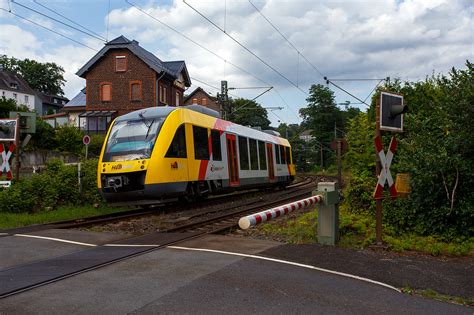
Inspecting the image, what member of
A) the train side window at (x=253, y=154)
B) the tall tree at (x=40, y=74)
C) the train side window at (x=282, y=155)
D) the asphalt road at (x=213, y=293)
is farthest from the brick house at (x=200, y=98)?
the asphalt road at (x=213, y=293)

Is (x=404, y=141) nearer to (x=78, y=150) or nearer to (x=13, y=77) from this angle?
(x=78, y=150)

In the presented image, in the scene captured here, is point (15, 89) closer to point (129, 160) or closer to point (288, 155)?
point (288, 155)

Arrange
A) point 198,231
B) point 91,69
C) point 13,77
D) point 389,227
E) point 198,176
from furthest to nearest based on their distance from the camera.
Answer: point 13,77 < point 91,69 < point 198,176 < point 198,231 < point 389,227

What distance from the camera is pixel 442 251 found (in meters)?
7.96

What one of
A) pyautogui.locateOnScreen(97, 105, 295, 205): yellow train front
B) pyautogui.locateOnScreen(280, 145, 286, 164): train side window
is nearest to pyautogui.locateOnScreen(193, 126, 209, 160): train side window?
pyautogui.locateOnScreen(97, 105, 295, 205): yellow train front

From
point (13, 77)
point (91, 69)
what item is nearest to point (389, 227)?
point (91, 69)

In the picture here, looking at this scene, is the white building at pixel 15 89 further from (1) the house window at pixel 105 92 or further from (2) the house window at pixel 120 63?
(2) the house window at pixel 120 63

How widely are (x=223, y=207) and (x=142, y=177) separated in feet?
11.4

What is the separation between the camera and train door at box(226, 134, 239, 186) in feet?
56.6

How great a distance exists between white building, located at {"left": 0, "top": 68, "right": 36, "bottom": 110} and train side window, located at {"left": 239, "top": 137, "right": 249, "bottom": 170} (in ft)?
211

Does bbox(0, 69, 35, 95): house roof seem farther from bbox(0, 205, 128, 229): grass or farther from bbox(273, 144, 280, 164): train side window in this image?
bbox(0, 205, 128, 229): grass

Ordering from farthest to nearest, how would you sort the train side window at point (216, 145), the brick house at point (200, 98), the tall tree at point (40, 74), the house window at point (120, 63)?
the tall tree at point (40, 74) < the brick house at point (200, 98) < the house window at point (120, 63) < the train side window at point (216, 145)

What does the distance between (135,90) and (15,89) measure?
38.7m

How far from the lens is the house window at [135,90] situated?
153 ft
